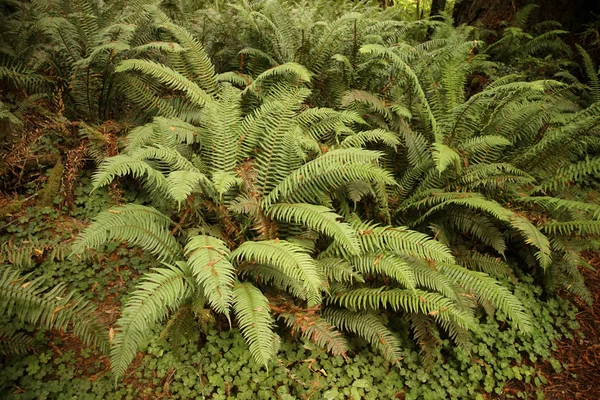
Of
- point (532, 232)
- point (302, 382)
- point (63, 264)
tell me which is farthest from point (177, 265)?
point (532, 232)

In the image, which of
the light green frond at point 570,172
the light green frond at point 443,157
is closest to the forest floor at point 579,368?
the light green frond at point 570,172

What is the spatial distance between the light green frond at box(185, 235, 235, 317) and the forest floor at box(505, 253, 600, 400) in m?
2.62

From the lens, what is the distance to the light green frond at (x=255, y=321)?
2408 mm

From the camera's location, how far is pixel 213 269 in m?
2.42

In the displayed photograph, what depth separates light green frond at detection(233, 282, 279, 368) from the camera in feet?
7.90

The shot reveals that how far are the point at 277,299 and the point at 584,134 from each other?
12.3 feet

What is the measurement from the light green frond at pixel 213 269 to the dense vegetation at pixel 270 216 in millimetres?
20

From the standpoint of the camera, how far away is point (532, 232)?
3359 millimetres

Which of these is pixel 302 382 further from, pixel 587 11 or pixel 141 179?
pixel 587 11

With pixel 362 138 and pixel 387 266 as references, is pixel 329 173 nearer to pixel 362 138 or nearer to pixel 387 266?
pixel 362 138

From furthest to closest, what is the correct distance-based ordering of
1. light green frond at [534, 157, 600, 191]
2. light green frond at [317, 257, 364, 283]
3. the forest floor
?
light green frond at [534, 157, 600, 191] → the forest floor → light green frond at [317, 257, 364, 283]

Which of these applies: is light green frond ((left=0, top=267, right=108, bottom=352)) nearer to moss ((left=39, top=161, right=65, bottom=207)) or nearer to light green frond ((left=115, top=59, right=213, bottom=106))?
moss ((left=39, top=161, right=65, bottom=207))

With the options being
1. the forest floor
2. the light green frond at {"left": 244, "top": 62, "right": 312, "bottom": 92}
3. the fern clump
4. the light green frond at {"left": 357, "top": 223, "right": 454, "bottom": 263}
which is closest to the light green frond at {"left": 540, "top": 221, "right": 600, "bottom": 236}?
the fern clump

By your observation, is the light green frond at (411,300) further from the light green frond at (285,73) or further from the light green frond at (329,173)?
the light green frond at (285,73)
